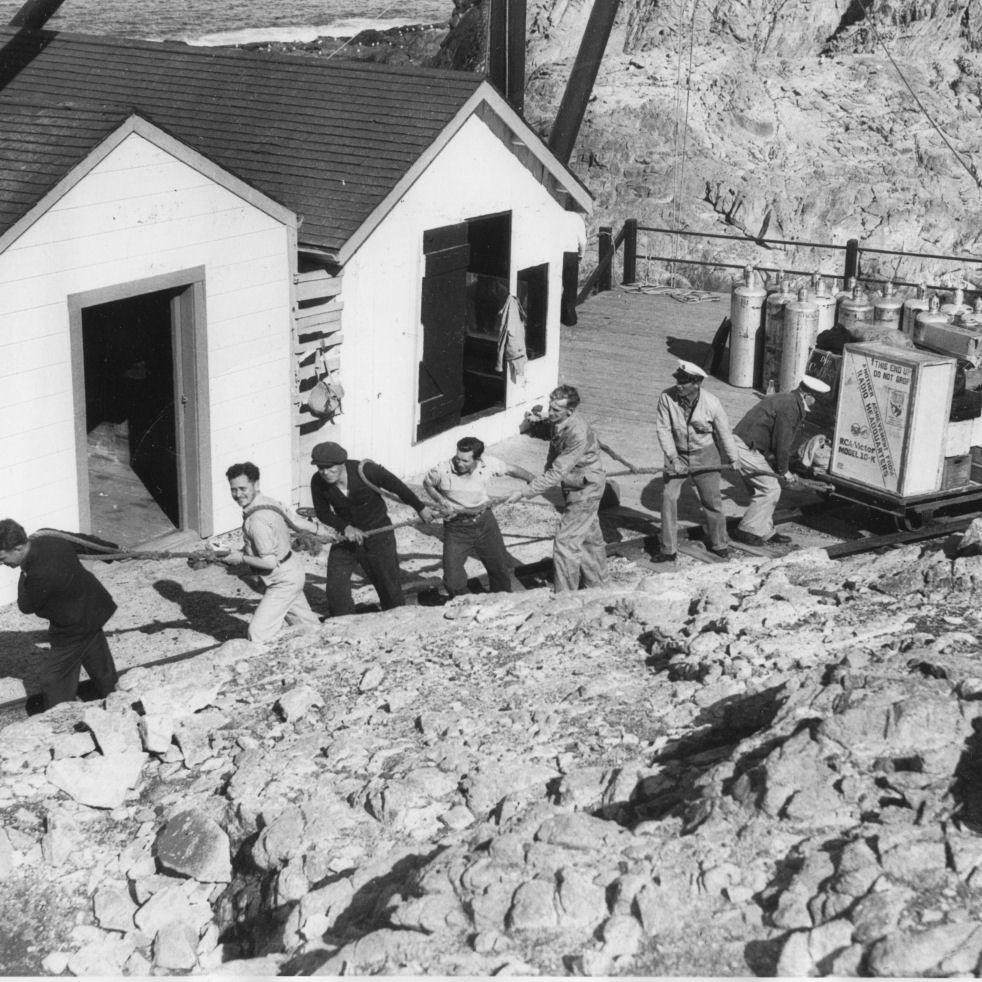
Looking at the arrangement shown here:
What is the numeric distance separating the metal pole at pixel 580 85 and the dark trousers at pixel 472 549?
10.0m

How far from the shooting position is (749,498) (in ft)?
49.6

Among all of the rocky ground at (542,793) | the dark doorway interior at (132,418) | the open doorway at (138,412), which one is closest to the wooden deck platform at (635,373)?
the open doorway at (138,412)

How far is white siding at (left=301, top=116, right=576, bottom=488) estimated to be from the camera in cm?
1465

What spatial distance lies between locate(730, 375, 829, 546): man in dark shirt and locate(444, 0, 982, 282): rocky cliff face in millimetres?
11927

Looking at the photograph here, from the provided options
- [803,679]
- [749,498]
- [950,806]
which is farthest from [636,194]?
[950,806]

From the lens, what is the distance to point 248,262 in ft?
43.2

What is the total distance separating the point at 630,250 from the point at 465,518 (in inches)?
529

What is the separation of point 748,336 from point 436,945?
44.7ft

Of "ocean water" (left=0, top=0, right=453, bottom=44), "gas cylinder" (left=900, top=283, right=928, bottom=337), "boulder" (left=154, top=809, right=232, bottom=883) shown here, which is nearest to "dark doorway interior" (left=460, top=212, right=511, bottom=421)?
"gas cylinder" (left=900, top=283, right=928, bottom=337)

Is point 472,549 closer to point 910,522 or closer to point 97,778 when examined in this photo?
point 97,778

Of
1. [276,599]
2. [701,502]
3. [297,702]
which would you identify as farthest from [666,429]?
[297,702]

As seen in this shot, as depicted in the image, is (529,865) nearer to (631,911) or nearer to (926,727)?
(631,911)

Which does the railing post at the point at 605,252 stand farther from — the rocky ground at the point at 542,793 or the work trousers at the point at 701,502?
the rocky ground at the point at 542,793

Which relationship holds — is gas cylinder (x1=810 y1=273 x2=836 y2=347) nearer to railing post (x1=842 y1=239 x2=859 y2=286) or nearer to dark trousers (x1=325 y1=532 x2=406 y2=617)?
railing post (x1=842 y1=239 x2=859 y2=286)
